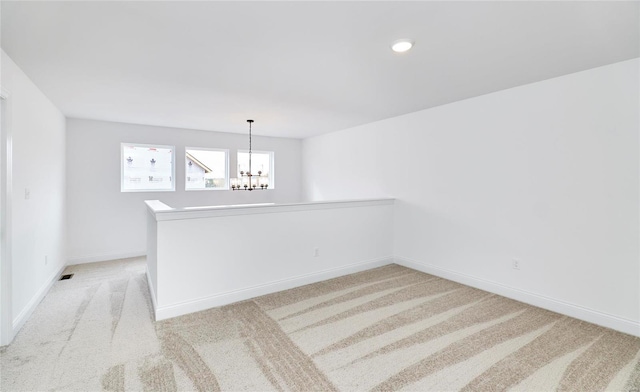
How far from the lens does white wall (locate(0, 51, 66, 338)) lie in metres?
2.60

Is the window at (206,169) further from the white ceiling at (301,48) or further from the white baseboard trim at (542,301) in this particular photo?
the white baseboard trim at (542,301)

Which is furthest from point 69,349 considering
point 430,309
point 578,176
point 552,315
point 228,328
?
point 578,176

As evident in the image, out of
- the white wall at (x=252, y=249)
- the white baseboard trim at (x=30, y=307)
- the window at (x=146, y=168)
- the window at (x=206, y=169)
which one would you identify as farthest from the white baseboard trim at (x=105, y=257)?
the white wall at (x=252, y=249)

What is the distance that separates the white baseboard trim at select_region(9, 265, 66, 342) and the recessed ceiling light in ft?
12.9

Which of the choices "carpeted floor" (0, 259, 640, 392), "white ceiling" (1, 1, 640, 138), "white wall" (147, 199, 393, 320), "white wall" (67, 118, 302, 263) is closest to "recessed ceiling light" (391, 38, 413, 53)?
"white ceiling" (1, 1, 640, 138)

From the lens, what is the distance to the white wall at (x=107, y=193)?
191 inches

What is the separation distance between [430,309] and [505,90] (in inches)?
104

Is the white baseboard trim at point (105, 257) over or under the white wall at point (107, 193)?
under

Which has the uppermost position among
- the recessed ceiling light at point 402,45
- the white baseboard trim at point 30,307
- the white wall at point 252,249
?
the recessed ceiling light at point 402,45

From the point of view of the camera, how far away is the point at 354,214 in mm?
4375

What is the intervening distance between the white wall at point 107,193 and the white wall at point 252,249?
2188 mm

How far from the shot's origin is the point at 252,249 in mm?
3404

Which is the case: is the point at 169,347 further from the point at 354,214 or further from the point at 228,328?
the point at 354,214

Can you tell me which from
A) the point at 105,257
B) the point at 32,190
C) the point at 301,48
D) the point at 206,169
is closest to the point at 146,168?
the point at 206,169
